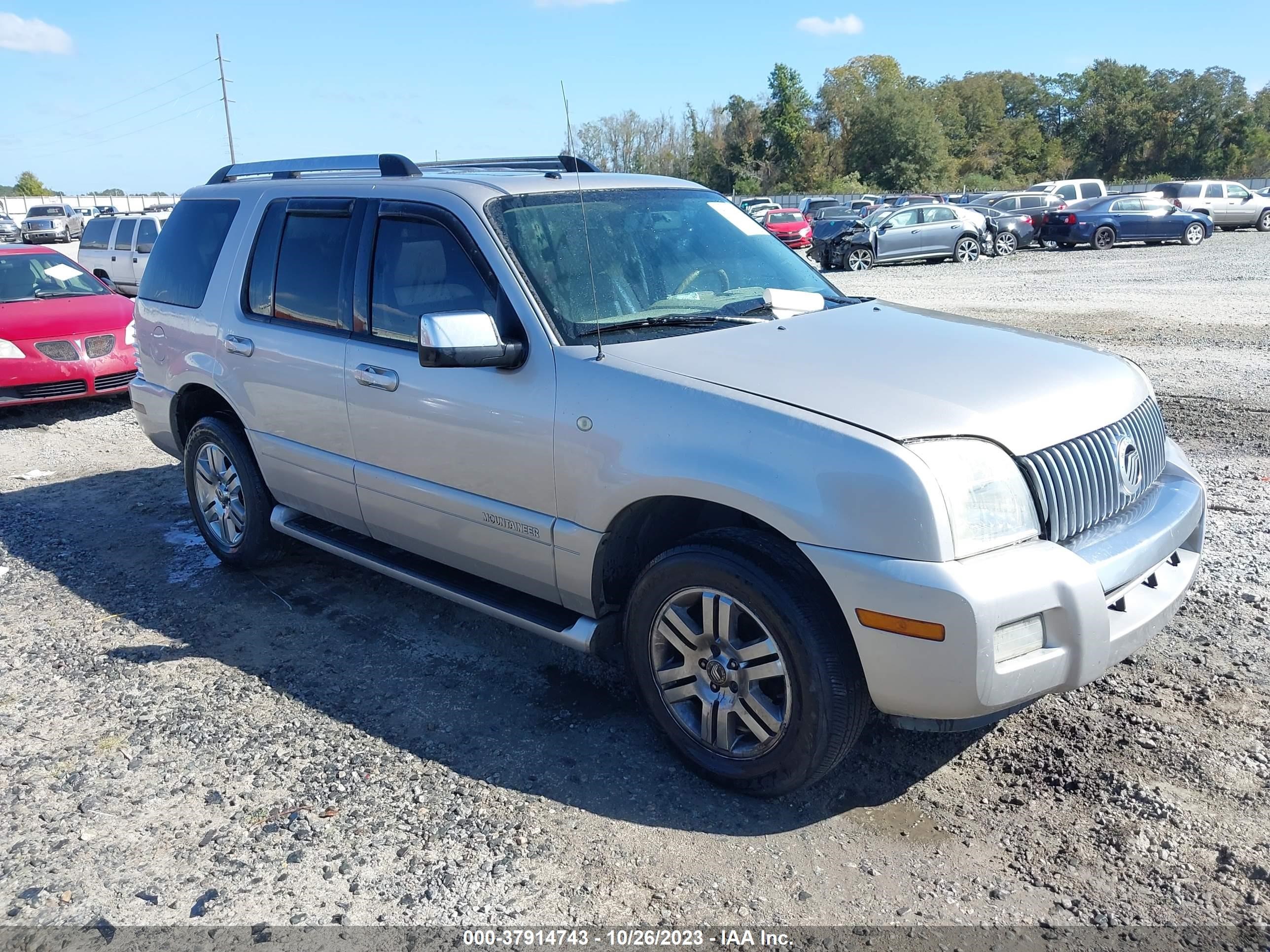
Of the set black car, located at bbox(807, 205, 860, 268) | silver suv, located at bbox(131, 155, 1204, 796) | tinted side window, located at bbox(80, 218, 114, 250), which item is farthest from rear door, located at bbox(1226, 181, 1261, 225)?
silver suv, located at bbox(131, 155, 1204, 796)

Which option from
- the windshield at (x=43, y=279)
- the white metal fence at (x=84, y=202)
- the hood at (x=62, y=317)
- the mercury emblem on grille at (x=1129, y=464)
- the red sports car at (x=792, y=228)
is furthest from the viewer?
the white metal fence at (x=84, y=202)

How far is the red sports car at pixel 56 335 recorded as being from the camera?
965 centimetres

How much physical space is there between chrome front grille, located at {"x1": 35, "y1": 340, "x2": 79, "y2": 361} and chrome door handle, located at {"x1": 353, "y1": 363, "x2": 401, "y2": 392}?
7.03 meters

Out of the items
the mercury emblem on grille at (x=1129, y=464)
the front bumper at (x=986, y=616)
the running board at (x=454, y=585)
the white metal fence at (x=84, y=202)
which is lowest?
the running board at (x=454, y=585)

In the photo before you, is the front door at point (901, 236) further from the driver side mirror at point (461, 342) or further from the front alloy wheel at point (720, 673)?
the front alloy wheel at point (720, 673)

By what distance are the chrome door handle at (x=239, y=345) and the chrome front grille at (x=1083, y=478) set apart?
3811 millimetres

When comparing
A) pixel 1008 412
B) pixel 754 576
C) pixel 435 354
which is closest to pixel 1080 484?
pixel 1008 412

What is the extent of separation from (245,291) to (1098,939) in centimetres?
470

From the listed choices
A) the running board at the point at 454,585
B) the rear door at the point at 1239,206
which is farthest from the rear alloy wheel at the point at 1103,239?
the running board at the point at 454,585

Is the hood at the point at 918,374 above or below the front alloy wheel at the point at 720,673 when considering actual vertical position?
above

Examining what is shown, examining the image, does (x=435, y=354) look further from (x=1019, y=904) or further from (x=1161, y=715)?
(x=1161, y=715)

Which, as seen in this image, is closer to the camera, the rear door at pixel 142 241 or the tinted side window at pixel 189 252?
the tinted side window at pixel 189 252

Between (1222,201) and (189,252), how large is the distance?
37.3 metres

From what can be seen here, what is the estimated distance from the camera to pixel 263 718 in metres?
4.09
